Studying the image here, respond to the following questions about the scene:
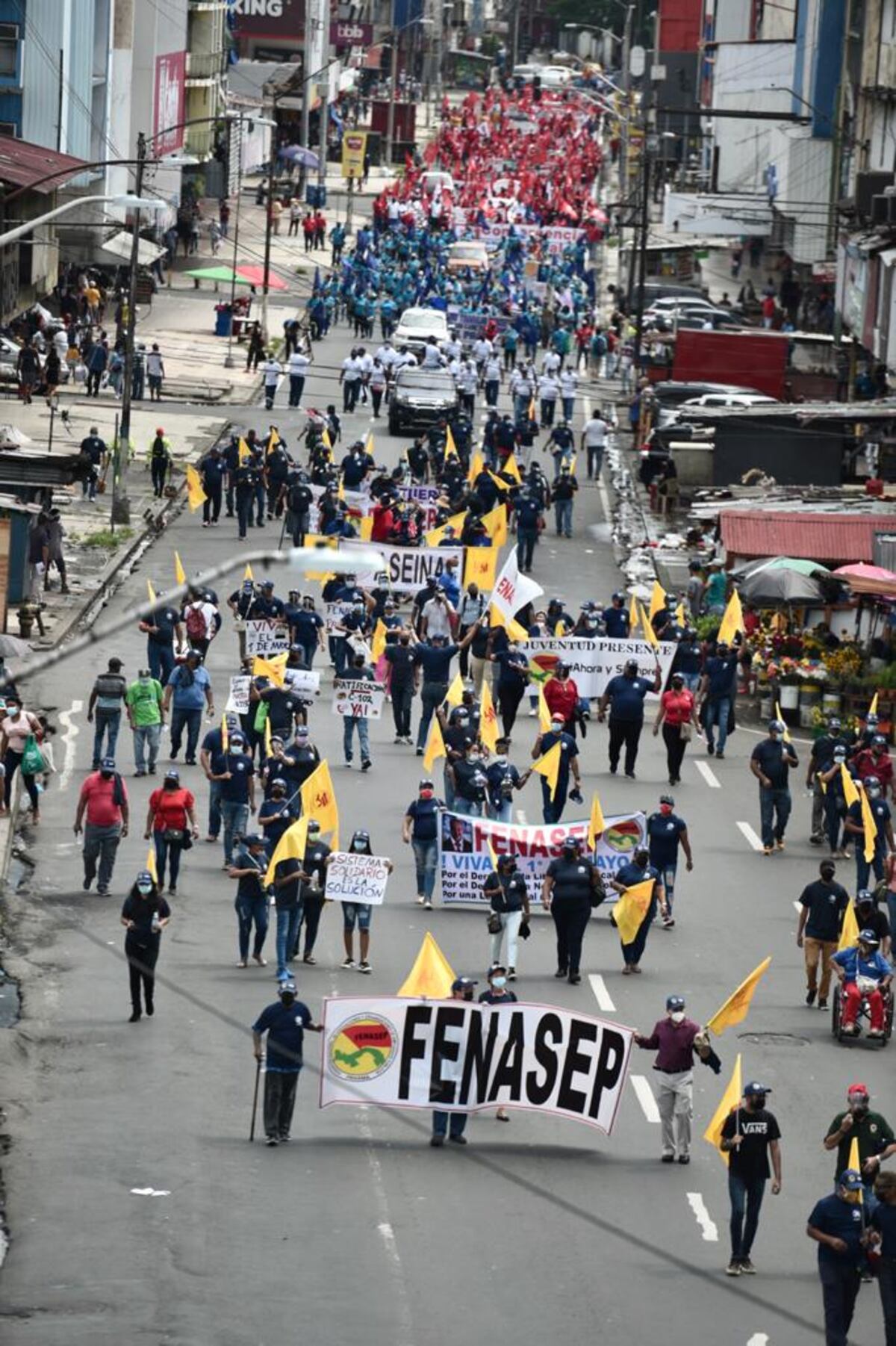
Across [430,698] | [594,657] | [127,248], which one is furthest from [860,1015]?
[127,248]

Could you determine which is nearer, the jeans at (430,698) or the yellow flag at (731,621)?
the jeans at (430,698)

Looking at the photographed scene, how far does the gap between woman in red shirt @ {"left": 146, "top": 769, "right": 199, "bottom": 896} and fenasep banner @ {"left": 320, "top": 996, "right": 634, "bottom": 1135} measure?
5.30m

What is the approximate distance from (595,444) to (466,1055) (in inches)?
1296

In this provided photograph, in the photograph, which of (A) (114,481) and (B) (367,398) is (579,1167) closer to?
(A) (114,481)

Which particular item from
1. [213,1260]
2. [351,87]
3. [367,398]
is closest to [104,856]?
[213,1260]

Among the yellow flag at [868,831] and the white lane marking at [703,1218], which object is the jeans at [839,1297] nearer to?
the white lane marking at [703,1218]

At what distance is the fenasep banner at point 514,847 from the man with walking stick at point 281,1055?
5675mm

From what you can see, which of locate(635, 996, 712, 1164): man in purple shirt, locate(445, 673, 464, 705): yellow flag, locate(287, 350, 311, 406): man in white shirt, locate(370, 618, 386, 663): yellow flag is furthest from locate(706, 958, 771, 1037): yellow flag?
locate(287, 350, 311, 406): man in white shirt

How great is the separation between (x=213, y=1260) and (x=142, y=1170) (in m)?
1.57

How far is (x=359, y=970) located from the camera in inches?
905

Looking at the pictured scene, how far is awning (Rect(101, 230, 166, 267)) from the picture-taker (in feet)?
213

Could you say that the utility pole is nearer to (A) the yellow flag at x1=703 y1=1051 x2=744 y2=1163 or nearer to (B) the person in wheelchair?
(B) the person in wheelchair

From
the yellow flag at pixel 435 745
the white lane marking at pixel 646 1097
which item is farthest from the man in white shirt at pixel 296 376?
the white lane marking at pixel 646 1097

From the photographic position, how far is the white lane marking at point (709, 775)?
30.8m
